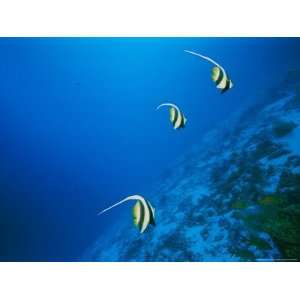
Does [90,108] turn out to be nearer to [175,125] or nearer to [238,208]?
[238,208]

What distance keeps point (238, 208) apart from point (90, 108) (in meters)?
11.9

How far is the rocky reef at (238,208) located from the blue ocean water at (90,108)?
1.05m

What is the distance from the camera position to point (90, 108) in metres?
14.8

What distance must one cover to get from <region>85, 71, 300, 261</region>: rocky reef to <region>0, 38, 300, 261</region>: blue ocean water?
1050 mm

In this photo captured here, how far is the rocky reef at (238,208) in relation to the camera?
3.56 meters

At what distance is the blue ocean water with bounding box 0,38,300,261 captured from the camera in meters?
4.65

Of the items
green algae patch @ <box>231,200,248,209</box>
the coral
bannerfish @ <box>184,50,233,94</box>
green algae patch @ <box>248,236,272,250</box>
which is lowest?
green algae patch @ <box>248,236,272,250</box>

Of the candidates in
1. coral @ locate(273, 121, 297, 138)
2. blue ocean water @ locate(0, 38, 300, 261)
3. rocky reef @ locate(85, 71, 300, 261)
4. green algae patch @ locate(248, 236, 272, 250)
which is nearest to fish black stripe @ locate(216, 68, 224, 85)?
blue ocean water @ locate(0, 38, 300, 261)

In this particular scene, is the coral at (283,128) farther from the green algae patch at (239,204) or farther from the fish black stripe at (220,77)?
the fish black stripe at (220,77)

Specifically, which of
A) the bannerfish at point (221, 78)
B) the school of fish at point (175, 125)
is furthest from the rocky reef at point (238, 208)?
the bannerfish at point (221, 78)

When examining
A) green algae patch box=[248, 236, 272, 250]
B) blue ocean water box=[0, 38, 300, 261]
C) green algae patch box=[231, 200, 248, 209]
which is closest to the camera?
green algae patch box=[248, 236, 272, 250]

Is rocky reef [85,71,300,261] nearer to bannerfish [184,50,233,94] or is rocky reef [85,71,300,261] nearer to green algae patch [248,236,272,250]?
green algae patch [248,236,272,250]
